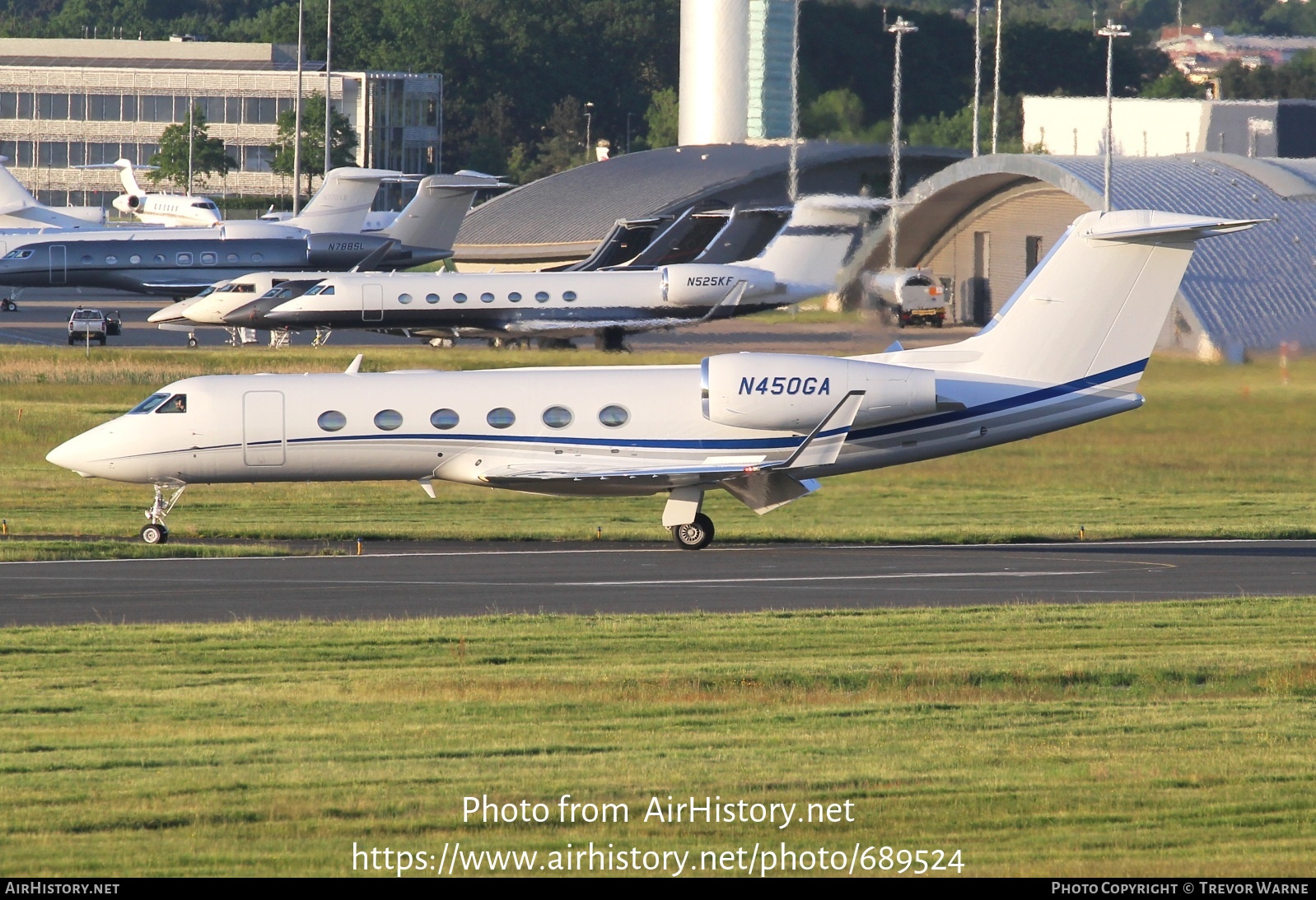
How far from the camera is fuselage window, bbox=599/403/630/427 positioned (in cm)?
2533

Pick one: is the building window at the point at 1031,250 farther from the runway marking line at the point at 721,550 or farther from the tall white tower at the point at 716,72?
the runway marking line at the point at 721,550

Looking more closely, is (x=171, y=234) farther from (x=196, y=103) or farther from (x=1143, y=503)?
(x=196, y=103)

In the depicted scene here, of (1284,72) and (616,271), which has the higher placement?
(1284,72)

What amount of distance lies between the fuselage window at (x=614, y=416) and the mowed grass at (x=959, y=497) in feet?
8.94

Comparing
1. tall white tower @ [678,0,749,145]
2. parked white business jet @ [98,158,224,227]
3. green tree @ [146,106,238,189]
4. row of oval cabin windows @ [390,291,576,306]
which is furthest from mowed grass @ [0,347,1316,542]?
green tree @ [146,106,238,189]

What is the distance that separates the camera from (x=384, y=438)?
25469mm

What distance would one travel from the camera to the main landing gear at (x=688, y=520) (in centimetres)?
2566

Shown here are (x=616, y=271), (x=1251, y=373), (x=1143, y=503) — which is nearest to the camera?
(x=1143, y=503)

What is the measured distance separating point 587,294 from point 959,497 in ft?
79.6

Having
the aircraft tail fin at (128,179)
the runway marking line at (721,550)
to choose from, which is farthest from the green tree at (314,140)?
the runway marking line at (721,550)

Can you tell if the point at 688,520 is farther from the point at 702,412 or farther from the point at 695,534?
the point at 702,412

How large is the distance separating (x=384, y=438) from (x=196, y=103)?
125 meters

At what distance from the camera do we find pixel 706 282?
177 ft

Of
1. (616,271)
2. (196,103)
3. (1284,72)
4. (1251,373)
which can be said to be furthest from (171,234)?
(1284,72)
